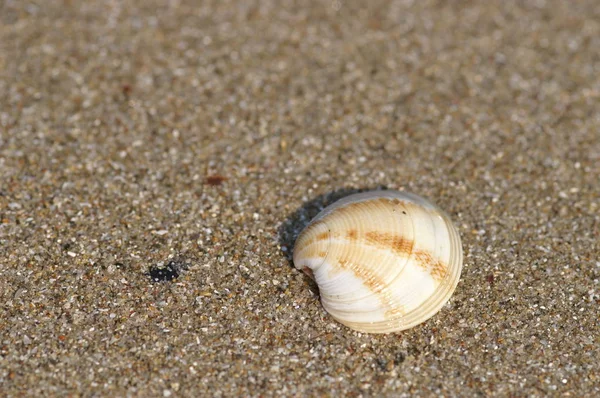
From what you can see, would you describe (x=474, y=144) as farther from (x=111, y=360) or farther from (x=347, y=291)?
(x=111, y=360)

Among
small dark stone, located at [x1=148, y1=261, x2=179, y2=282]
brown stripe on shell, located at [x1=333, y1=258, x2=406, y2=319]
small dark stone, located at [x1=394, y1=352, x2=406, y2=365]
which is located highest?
brown stripe on shell, located at [x1=333, y1=258, x2=406, y2=319]

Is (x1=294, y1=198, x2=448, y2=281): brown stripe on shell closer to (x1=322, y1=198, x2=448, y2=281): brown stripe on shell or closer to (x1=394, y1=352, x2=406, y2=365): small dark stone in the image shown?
(x1=322, y1=198, x2=448, y2=281): brown stripe on shell

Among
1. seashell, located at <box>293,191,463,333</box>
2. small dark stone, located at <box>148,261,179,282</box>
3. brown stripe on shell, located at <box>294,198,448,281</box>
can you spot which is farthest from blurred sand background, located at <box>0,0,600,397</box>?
brown stripe on shell, located at <box>294,198,448,281</box>

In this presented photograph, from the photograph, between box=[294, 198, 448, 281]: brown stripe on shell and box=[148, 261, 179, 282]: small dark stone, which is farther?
box=[148, 261, 179, 282]: small dark stone

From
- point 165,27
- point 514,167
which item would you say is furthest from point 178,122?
point 514,167

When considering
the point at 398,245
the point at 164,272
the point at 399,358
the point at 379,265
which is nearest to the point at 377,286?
the point at 379,265

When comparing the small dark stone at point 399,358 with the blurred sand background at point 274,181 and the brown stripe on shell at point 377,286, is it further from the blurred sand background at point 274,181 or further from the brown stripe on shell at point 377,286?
the brown stripe on shell at point 377,286
